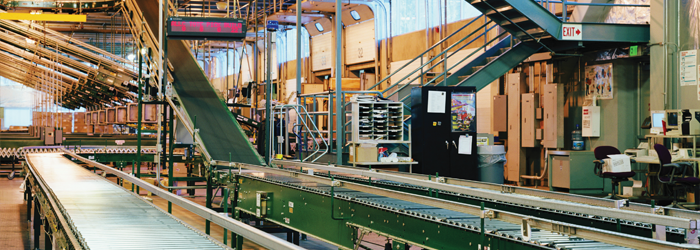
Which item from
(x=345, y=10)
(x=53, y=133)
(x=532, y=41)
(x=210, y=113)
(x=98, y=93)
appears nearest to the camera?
(x=210, y=113)

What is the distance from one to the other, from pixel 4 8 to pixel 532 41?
13046 millimetres

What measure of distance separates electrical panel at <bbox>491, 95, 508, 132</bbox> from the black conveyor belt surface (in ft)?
20.4

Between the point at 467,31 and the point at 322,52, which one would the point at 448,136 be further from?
the point at 322,52

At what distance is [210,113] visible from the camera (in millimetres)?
9227

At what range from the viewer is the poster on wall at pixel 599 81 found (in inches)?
428

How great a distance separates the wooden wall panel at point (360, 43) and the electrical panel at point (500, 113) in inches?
200

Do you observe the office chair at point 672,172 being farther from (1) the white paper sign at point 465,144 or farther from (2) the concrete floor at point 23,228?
(2) the concrete floor at point 23,228

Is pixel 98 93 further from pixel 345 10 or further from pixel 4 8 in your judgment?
pixel 345 10

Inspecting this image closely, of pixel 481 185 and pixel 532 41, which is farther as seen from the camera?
pixel 532 41

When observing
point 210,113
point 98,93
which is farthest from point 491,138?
point 98,93

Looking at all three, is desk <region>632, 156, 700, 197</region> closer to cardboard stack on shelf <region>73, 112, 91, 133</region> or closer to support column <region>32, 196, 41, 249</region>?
support column <region>32, 196, 41, 249</region>

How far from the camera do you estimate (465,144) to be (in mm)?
10031

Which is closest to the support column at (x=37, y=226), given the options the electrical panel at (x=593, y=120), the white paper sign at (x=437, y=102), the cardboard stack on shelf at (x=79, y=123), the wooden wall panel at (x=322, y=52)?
the white paper sign at (x=437, y=102)

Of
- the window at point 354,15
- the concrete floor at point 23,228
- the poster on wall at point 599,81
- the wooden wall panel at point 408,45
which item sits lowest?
the concrete floor at point 23,228
